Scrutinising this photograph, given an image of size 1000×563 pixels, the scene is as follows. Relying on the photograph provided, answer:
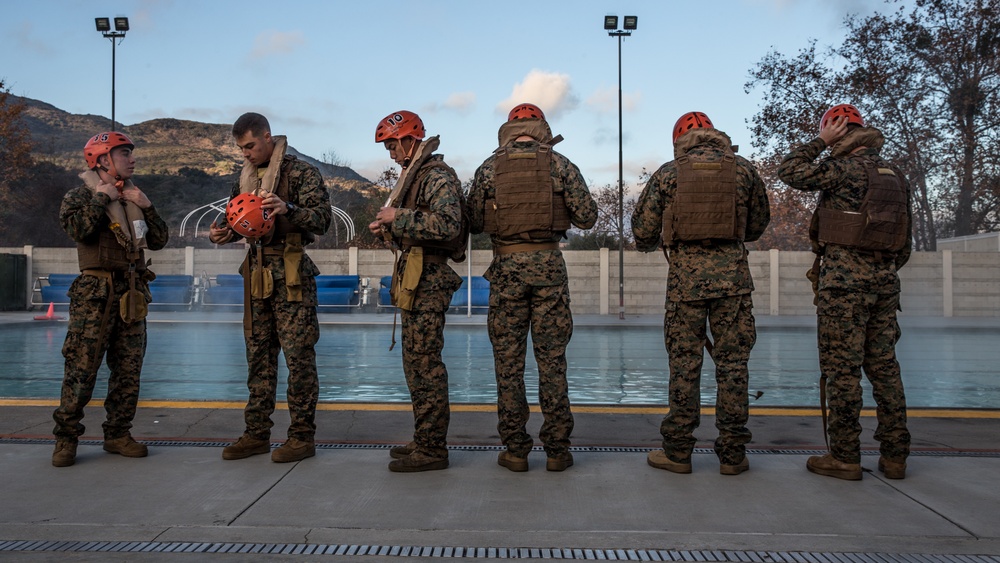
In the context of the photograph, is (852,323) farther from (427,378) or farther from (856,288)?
(427,378)

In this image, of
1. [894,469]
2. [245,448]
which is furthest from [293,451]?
[894,469]

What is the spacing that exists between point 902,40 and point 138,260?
90.3ft

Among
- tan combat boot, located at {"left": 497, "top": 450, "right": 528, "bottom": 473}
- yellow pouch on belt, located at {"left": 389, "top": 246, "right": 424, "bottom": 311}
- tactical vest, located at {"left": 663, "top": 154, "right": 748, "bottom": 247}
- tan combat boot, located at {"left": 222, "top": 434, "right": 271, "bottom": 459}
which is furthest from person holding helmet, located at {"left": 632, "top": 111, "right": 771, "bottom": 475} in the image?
tan combat boot, located at {"left": 222, "top": 434, "right": 271, "bottom": 459}

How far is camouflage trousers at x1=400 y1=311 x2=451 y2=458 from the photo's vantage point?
4480 millimetres

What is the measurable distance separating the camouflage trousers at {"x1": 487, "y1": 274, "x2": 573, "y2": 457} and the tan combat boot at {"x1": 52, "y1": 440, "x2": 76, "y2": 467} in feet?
7.95

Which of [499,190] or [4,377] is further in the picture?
[4,377]

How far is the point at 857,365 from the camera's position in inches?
172

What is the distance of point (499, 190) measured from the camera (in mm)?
4523

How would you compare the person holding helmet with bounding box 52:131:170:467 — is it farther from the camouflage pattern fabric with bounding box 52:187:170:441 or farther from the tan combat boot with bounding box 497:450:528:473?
the tan combat boot with bounding box 497:450:528:473

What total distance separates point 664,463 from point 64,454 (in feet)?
11.0

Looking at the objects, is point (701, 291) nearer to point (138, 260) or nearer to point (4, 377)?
point (138, 260)

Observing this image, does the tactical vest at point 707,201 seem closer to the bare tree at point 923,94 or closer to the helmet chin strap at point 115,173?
the helmet chin strap at point 115,173

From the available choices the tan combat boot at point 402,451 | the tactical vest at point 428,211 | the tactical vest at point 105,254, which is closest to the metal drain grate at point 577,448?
the tan combat boot at point 402,451

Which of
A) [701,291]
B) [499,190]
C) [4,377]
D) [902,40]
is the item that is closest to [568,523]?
[701,291]
